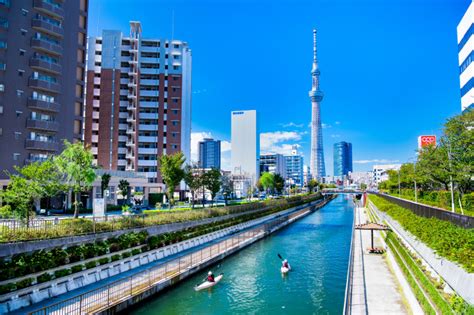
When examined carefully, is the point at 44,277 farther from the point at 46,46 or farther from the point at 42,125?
the point at 46,46

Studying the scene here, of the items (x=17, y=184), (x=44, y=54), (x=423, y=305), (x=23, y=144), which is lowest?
(x=423, y=305)

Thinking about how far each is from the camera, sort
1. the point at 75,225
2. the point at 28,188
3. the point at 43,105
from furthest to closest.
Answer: the point at 43,105 < the point at 28,188 < the point at 75,225

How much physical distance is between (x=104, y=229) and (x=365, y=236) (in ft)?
88.0

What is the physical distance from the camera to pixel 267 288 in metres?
21.7

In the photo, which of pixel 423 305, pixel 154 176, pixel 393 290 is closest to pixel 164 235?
pixel 393 290

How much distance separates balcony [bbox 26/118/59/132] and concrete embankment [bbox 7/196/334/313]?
2687cm

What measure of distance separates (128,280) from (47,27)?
131 feet

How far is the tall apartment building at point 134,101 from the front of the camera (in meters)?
74.9

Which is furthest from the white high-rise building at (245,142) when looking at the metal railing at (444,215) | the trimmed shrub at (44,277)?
the trimmed shrub at (44,277)

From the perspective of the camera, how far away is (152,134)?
253ft

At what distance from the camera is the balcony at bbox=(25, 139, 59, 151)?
41.8 m

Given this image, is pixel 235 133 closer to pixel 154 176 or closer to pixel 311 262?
pixel 154 176

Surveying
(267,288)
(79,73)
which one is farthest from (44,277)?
(79,73)

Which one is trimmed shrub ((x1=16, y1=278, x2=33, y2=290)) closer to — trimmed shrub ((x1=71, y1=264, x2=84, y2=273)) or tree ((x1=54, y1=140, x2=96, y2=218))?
trimmed shrub ((x1=71, y1=264, x2=84, y2=273))
